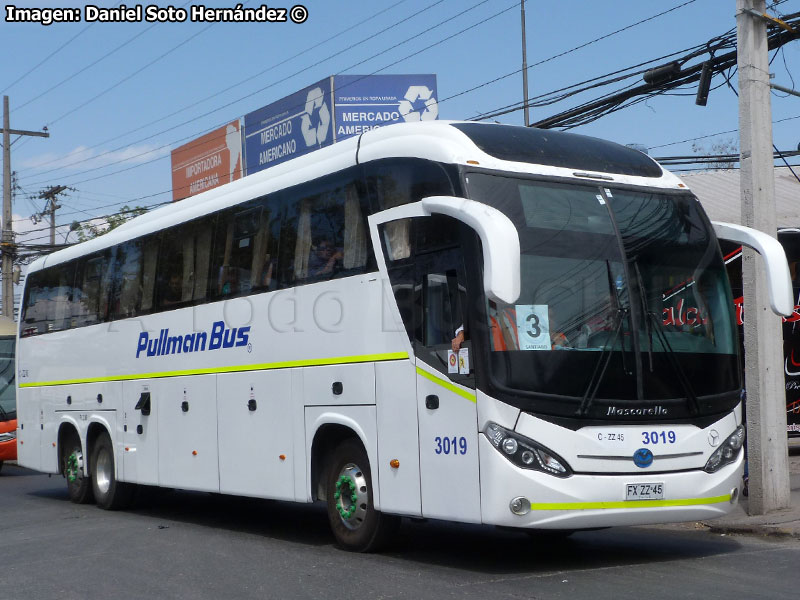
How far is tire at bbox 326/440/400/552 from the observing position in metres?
9.70

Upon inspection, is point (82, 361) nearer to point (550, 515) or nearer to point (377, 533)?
point (377, 533)

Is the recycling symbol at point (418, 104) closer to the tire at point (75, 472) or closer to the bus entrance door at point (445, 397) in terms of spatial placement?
the tire at point (75, 472)

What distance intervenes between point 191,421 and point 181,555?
2951 millimetres

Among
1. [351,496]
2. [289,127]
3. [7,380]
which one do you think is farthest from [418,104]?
[351,496]

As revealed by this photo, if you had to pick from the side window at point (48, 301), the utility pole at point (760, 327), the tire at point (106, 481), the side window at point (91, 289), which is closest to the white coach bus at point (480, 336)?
the utility pole at point (760, 327)

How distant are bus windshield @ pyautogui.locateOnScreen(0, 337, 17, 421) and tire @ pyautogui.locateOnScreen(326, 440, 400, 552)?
14.6 meters

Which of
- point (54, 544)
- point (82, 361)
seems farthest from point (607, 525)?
point (82, 361)

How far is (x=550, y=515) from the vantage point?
8164 mm

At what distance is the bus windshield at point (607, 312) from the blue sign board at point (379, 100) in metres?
28.1

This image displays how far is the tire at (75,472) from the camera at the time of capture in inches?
→ 634

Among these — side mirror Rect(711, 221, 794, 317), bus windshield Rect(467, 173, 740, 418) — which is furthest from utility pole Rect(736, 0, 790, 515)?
bus windshield Rect(467, 173, 740, 418)

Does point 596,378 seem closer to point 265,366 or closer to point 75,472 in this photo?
point 265,366

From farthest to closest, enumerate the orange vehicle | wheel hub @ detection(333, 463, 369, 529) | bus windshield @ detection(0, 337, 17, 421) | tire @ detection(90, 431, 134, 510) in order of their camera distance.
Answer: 1. bus windshield @ detection(0, 337, 17, 421)
2. the orange vehicle
3. tire @ detection(90, 431, 134, 510)
4. wheel hub @ detection(333, 463, 369, 529)

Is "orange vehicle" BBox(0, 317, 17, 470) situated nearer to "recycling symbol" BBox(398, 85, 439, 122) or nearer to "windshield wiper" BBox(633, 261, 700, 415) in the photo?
"recycling symbol" BBox(398, 85, 439, 122)
